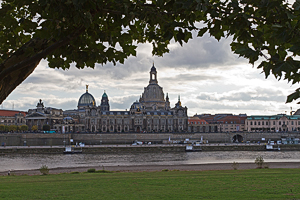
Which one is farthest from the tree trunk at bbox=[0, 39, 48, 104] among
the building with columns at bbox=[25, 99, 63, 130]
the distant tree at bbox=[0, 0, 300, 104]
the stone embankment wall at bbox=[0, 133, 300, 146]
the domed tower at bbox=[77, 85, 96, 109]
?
the domed tower at bbox=[77, 85, 96, 109]

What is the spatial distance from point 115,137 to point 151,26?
84.8 metres

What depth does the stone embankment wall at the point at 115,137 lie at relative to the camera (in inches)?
3194

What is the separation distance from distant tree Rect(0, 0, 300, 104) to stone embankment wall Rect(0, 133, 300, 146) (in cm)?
7560

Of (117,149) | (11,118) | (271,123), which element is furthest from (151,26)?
(11,118)

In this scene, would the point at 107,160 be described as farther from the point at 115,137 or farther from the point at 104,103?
the point at 104,103

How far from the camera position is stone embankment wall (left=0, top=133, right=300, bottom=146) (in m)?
81.1

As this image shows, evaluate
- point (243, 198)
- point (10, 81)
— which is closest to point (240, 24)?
point (10, 81)

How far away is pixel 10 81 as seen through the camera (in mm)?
6133

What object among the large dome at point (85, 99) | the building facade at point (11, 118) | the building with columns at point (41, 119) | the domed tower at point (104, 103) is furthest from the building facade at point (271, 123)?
the building facade at point (11, 118)

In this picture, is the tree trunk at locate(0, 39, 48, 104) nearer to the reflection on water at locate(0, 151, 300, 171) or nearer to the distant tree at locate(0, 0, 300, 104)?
the distant tree at locate(0, 0, 300, 104)

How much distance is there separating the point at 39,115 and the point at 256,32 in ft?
346

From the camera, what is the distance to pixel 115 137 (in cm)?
8906

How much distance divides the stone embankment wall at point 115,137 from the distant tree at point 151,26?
7560cm

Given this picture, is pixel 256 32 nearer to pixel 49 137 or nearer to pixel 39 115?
pixel 49 137
